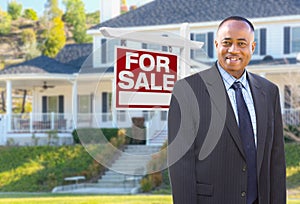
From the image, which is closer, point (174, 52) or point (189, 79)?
point (189, 79)

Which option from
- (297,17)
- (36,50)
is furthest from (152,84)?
(36,50)

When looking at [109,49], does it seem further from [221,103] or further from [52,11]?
[52,11]

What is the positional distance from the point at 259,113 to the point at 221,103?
24cm

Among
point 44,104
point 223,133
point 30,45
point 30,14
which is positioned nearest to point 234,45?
point 223,133

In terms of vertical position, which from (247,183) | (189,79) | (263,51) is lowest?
(247,183)

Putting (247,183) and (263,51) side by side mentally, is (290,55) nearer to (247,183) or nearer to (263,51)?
(263,51)

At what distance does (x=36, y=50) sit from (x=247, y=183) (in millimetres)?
52438

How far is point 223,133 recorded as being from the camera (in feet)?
12.2

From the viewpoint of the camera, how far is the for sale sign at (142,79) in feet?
20.2

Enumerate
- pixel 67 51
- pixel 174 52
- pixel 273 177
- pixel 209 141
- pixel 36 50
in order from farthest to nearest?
pixel 36 50 → pixel 67 51 → pixel 174 52 → pixel 273 177 → pixel 209 141

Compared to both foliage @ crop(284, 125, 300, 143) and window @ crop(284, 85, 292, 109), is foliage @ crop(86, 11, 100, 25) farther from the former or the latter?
foliage @ crop(284, 125, 300, 143)

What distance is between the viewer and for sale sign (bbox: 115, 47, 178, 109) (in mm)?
6160

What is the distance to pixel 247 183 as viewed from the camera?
375 centimetres

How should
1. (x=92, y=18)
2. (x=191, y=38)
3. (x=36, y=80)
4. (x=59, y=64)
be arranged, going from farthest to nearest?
(x=92, y=18)
(x=59, y=64)
(x=36, y=80)
(x=191, y=38)
